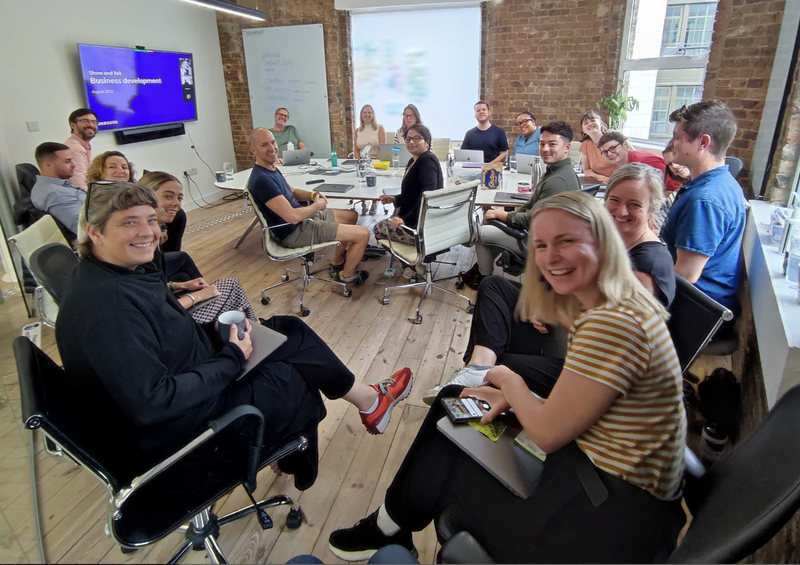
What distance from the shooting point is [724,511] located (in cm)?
93

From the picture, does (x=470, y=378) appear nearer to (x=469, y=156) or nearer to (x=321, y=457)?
(x=321, y=457)

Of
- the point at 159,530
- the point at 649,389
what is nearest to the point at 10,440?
the point at 159,530

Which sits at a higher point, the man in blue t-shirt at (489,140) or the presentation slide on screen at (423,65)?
the presentation slide on screen at (423,65)

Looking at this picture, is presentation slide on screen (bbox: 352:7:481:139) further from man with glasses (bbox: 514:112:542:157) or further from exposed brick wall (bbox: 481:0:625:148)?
man with glasses (bbox: 514:112:542:157)

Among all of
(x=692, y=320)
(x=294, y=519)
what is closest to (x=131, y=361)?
(x=294, y=519)

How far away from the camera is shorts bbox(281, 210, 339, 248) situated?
3.47 metres

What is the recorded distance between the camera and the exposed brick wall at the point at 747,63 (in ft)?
11.2

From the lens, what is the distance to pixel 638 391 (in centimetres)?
106

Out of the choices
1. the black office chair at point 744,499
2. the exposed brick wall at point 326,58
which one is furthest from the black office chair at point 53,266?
the exposed brick wall at point 326,58

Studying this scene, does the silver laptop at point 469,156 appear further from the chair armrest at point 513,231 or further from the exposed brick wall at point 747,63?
the exposed brick wall at point 747,63

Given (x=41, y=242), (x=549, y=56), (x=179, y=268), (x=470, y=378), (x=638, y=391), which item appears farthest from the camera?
(x=549, y=56)

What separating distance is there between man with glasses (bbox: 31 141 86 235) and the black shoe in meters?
2.80

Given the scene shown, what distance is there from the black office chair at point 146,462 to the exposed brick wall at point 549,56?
5.57 meters

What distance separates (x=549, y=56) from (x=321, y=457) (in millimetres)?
5505
